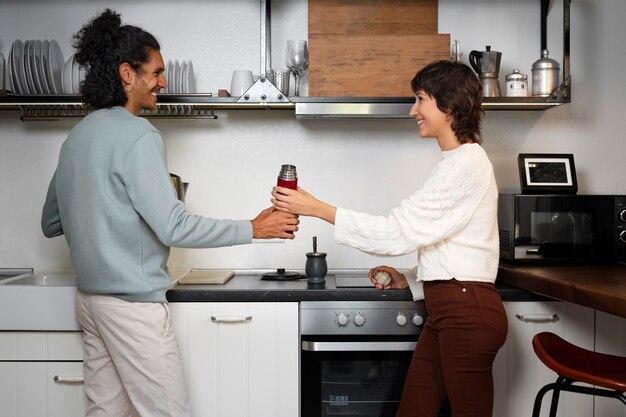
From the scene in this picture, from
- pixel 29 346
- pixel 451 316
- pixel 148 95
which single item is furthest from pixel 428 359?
pixel 29 346

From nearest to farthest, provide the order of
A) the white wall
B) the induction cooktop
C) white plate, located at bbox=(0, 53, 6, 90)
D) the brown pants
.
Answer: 1. the brown pants
2. the induction cooktop
3. white plate, located at bbox=(0, 53, 6, 90)
4. the white wall

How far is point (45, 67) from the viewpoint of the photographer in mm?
2824

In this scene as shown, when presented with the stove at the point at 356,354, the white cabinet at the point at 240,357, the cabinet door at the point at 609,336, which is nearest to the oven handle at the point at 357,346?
the stove at the point at 356,354

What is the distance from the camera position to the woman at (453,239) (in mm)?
1982

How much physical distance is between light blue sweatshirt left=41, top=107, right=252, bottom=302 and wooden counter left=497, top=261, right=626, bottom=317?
A: 1.16 metres

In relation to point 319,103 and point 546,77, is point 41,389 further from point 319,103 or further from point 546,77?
point 546,77

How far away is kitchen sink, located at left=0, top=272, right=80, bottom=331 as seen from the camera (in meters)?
2.42

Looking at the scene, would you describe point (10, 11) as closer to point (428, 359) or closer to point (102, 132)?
point (102, 132)

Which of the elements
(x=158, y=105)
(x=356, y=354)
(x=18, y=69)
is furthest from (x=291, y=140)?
(x=18, y=69)

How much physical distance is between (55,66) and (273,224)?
4.46 feet

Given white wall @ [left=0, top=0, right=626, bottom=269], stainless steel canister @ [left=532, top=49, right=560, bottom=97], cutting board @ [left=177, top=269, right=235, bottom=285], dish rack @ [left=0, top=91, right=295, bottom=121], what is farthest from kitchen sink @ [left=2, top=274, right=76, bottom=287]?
stainless steel canister @ [left=532, top=49, right=560, bottom=97]

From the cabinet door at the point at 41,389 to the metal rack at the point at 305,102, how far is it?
3.48ft

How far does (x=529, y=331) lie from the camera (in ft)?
8.12

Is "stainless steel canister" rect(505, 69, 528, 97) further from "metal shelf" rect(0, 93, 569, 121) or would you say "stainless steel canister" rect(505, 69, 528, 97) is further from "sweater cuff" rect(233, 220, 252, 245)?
"sweater cuff" rect(233, 220, 252, 245)
